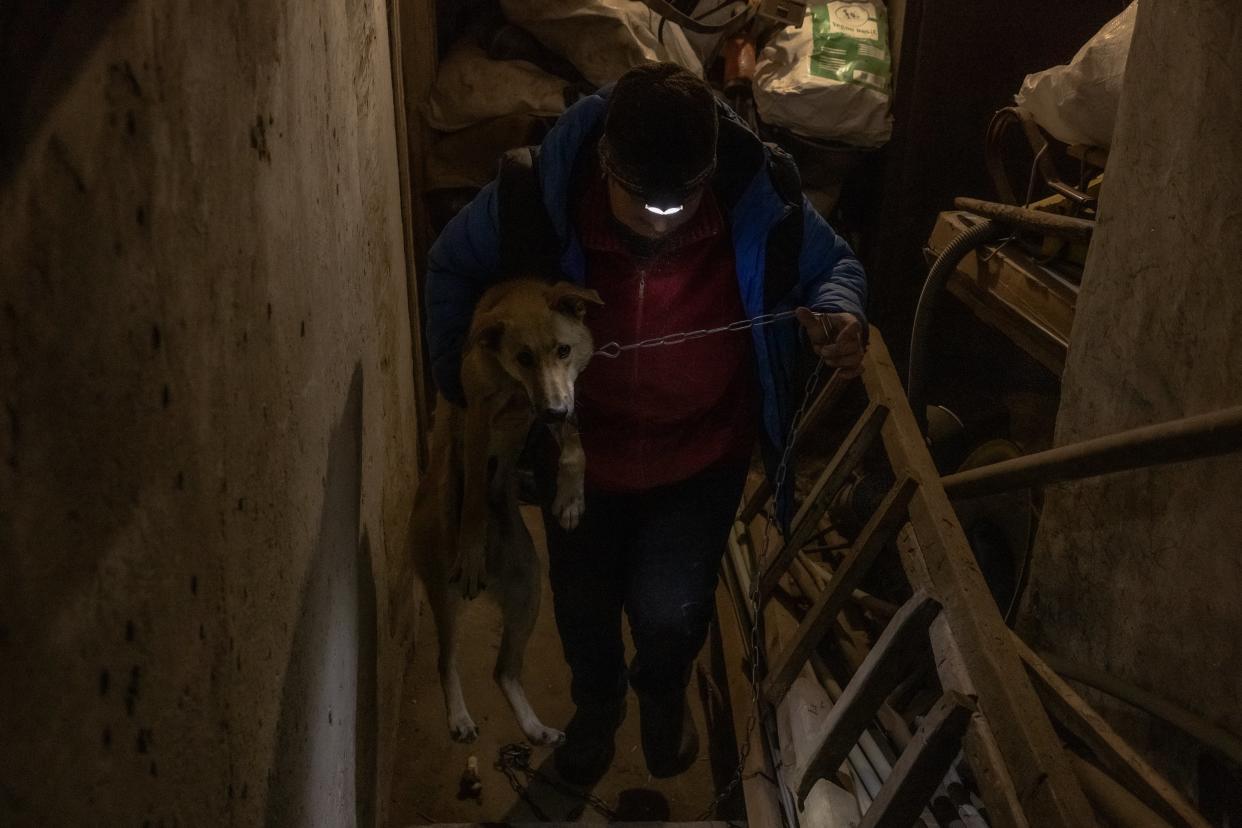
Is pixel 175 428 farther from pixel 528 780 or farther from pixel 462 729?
pixel 528 780

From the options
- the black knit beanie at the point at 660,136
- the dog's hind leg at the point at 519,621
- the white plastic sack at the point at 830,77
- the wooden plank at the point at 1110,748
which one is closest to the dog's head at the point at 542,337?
the black knit beanie at the point at 660,136

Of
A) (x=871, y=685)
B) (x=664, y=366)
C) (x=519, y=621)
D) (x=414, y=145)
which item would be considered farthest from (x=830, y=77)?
(x=871, y=685)

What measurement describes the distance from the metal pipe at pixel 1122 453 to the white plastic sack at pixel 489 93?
3.34 meters

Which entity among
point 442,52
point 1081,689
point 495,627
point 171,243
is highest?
point 171,243

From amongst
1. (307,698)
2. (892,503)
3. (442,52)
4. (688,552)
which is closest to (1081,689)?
(892,503)

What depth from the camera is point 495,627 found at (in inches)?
181

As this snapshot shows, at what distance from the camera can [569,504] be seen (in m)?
2.83

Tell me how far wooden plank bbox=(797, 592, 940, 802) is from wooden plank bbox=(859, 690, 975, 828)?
0.32 meters

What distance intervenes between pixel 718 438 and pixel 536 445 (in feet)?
1.82

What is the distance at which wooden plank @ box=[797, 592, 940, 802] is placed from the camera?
2465 millimetres

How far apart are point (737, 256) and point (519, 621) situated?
145 cm

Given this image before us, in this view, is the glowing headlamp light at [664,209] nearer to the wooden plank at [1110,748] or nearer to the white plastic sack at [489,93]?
the wooden plank at [1110,748]

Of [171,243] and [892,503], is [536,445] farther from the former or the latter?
[171,243]

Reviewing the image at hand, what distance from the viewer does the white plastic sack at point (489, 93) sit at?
5289mm
